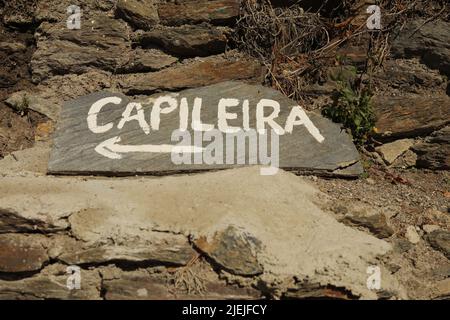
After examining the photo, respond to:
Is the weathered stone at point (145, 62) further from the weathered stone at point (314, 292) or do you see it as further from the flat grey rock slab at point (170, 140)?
the weathered stone at point (314, 292)

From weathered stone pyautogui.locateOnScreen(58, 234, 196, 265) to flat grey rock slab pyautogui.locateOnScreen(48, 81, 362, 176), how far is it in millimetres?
832

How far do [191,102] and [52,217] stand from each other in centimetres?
148

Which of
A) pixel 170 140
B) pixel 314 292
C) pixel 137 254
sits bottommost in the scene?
pixel 314 292

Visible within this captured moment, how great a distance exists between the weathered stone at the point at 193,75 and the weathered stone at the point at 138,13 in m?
0.45

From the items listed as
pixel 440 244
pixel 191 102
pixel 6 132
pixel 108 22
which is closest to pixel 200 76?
pixel 191 102

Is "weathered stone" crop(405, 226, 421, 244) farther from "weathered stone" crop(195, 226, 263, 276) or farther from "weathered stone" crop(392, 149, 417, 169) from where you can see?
"weathered stone" crop(195, 226, 263, 276)

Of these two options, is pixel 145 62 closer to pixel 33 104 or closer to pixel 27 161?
pixel 33 104

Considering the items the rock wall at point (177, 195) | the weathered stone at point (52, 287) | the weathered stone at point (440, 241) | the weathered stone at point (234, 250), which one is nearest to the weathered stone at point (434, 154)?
the rock wall at point (177, 195)

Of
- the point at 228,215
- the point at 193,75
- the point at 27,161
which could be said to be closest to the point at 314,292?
the point at 228,215

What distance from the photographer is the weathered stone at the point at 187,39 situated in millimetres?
4539

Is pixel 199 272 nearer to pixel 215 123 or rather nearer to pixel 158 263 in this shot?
pixel 158 263

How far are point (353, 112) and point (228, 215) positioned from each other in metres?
1.54

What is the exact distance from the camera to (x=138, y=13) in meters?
4.62

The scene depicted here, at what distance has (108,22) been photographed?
465cm
